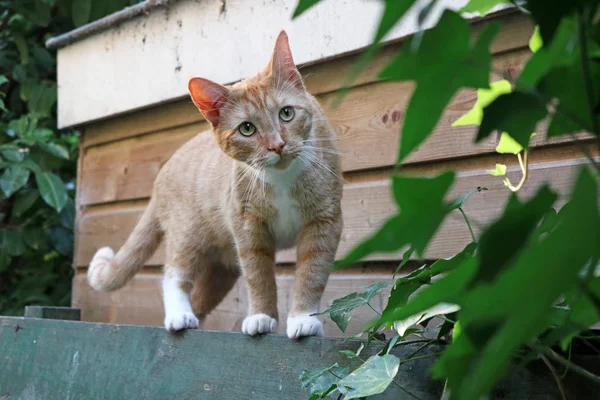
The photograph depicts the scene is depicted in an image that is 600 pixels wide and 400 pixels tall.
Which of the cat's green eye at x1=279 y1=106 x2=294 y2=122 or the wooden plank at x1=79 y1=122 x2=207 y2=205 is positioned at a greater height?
the cat's green eye at x1=279 y1=106 x2=294 y2=122

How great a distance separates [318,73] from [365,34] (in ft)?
0.98

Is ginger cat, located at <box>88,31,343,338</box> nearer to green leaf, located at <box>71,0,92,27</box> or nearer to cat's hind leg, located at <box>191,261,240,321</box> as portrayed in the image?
cat's hind leg, located at <box>191,261,240,321</box>

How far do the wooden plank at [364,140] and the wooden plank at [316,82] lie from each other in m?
0.03

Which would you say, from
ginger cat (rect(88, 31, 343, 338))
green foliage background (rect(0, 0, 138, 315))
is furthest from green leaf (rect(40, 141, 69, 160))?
ginger cat (rect(88, 31, 343, 338))

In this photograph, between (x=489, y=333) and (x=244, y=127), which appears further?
(x=244, y=127)

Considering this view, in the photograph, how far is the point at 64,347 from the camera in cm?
188

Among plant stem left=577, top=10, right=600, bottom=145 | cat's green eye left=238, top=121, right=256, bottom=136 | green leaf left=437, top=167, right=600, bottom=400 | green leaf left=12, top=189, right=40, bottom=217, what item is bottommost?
green leaf left=12, top=189, right=40, bottom=217

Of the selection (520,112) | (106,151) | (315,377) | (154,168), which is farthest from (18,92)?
(520,112)

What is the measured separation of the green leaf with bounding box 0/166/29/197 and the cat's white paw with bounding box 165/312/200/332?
162cm

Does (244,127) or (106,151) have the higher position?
(244,127)

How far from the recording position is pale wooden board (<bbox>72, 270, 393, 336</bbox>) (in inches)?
82.4

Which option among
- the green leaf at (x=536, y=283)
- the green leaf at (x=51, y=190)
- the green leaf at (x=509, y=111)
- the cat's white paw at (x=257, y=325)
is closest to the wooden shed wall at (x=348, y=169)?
the green leaf at (x=51, y=190)

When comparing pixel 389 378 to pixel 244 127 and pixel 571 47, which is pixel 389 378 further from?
pixel 244 127

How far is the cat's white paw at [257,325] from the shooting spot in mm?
1498
